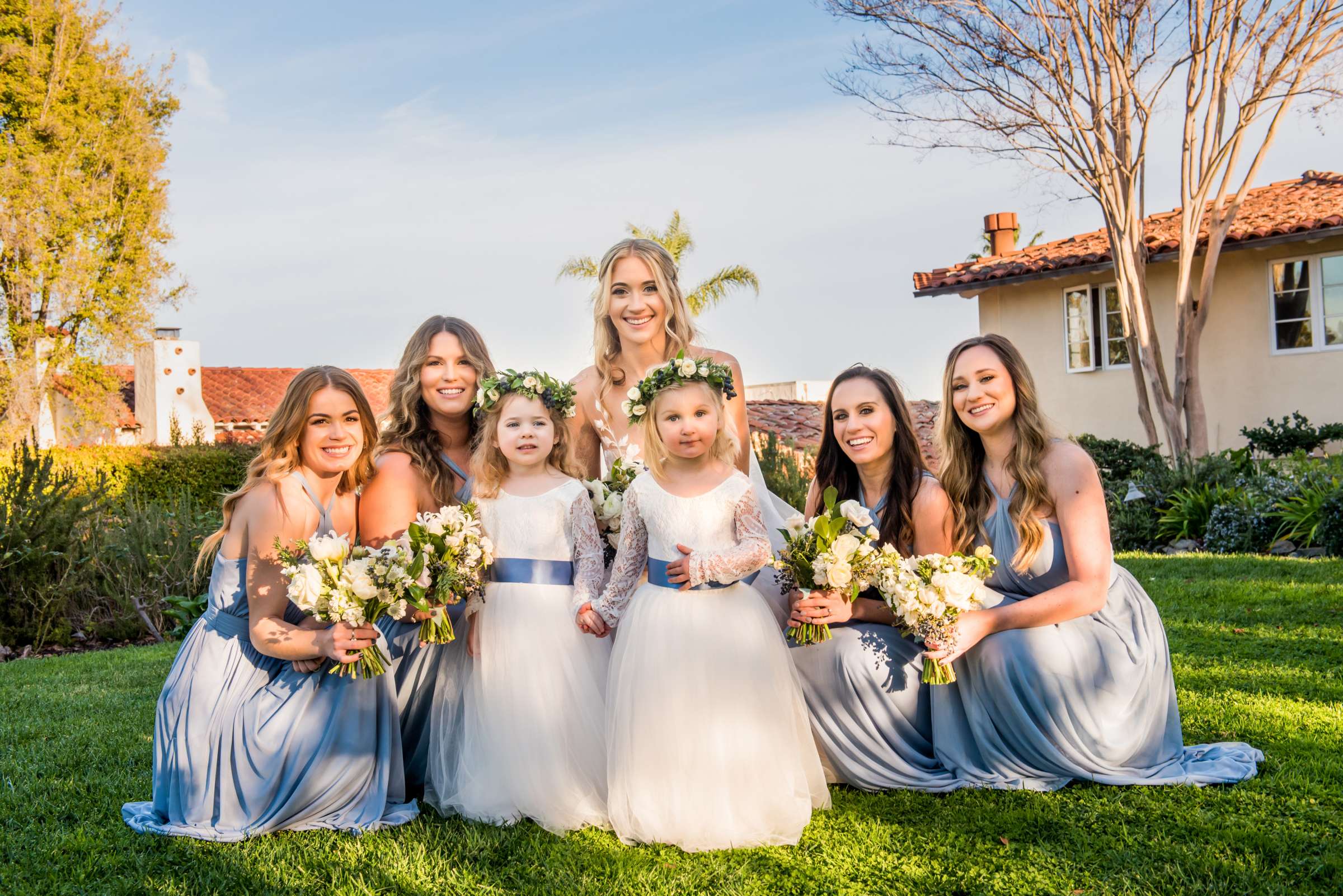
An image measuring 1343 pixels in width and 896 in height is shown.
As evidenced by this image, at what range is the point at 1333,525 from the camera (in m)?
10.4

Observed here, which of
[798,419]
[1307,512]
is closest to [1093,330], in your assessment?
[798,419]

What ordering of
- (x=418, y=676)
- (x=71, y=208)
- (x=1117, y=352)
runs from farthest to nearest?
(x=71, y=208) < (x=1117, y=352) < (x=418, y=676)

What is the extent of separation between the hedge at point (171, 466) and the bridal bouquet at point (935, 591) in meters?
17.3

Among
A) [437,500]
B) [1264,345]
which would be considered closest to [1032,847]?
[437,500]

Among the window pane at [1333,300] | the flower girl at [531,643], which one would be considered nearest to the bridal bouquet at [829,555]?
the flower girl at [531,643]

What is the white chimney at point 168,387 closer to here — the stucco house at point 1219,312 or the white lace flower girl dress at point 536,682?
the stucco house at point 1219,312

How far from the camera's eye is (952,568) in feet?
13.4

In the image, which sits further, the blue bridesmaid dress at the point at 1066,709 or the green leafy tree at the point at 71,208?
the green leafy tree at the point at 71,208

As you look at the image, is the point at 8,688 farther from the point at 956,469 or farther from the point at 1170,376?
the point at 1170,376

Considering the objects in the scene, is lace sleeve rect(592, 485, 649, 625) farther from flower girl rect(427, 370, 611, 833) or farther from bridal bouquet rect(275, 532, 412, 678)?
bridal bouquet rect(275, 532, 412, 678)

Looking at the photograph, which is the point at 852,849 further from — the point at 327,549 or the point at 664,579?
the point at 327,549

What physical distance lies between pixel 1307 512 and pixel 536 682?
31.9 feet

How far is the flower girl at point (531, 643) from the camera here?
13.8ft

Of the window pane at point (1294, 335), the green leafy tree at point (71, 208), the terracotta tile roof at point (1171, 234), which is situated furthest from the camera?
the green leafy tree at point (71, 208)
